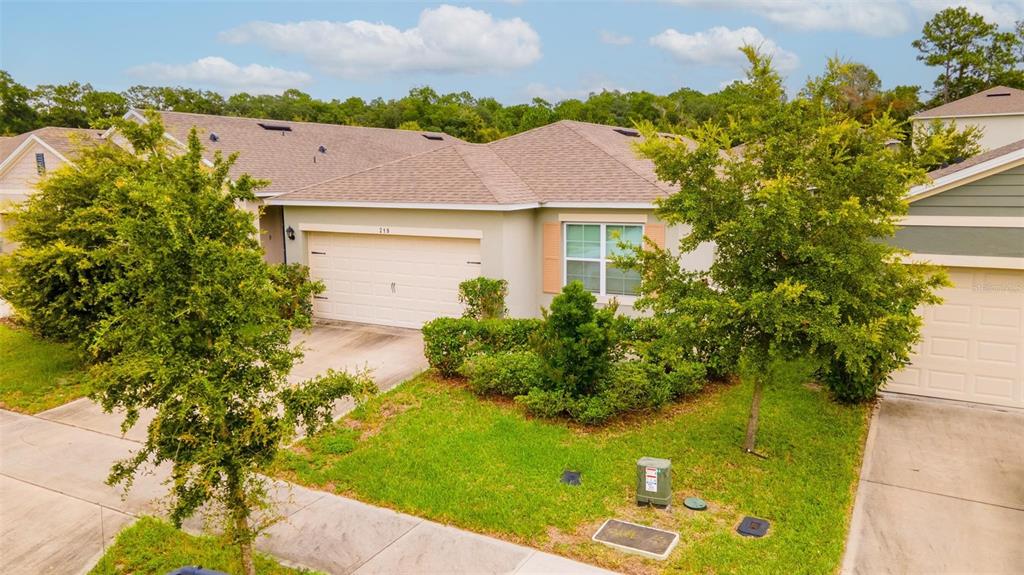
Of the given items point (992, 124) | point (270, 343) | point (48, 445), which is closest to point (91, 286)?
point (48, 445)

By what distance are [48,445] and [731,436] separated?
938 centimetres

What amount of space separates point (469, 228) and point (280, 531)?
814 cm

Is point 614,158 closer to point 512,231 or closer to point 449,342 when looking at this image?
point 512,231

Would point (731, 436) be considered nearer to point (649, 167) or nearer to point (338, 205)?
point (649, 167)

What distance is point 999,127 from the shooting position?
31094 mm

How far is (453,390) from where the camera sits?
1088 centimetres

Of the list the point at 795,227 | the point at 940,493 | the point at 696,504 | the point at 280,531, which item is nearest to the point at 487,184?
the point at 795,227

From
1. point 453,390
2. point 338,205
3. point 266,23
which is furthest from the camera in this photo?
point 266,23

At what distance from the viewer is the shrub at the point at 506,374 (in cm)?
1011

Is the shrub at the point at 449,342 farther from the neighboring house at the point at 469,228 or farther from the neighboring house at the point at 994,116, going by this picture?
the neighboring house at the point at 994,116

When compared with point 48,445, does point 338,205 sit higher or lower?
higher

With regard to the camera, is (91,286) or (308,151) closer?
(91,286)

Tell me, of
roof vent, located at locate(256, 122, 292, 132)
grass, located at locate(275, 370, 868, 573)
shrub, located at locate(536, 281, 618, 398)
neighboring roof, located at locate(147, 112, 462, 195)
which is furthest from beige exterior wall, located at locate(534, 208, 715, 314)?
roof vent, located at locate(256, 122, 292, 132)

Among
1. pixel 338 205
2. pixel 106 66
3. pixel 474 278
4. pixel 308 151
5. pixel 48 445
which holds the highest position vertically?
pixel 106 66
